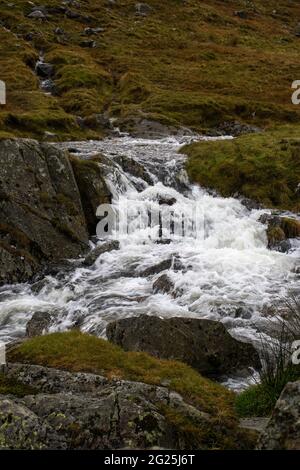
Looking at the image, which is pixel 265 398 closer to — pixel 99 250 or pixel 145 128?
pixel 99 250

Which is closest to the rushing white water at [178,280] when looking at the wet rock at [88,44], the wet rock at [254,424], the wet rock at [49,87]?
the wet rock at [254,424]

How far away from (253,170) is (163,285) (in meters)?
16.1

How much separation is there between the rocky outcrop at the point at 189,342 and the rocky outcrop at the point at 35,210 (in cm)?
A: 1024

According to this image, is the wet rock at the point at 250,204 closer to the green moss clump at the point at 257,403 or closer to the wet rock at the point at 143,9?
the green moss clump at the point at 257,403

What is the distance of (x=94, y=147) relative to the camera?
39.5 m

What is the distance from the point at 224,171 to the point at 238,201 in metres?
3.32

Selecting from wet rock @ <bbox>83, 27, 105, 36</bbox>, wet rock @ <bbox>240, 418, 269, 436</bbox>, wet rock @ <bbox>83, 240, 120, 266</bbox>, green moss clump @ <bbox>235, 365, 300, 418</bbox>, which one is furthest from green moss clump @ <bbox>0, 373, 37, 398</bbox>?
wet rock @ <bbox>83, 27, 105, 36</bbox>

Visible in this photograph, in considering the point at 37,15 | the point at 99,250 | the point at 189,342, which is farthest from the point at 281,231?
the point at 37,15

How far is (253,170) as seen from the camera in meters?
34.7

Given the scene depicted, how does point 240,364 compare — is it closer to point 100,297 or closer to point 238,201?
point 100,297

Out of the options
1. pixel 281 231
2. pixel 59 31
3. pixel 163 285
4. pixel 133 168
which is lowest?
pixel 281 231

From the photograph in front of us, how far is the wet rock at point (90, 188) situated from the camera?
2834 centimetres
